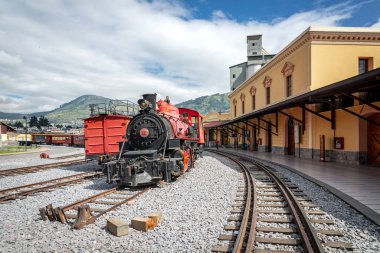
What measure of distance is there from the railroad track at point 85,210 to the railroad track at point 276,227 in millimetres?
2668

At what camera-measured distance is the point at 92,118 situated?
38.8ft

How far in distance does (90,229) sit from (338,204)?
5.66 metres

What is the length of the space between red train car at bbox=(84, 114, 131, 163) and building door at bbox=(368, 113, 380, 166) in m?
11.8

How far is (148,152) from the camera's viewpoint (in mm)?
7840

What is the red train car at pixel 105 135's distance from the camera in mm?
11586

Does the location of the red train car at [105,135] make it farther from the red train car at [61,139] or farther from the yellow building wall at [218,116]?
the red train car at [61,139]

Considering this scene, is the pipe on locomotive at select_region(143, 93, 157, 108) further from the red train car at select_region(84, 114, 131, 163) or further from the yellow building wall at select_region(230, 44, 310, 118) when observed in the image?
the yellow building wall at select_region(230, 44, 310, 118)

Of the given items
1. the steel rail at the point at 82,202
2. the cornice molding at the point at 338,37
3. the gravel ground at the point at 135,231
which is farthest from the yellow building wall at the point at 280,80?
the steel rail at the point at 82,202

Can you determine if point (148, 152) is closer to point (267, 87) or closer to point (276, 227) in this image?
point (276, 227)

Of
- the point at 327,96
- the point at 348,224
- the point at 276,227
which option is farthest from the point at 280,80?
the point at 276,227

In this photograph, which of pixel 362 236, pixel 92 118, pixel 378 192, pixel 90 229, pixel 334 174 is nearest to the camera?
pixel 362 236

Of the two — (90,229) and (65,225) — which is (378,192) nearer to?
(90,229)

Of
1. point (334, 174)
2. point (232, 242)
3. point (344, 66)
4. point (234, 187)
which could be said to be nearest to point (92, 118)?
point (234, 187)

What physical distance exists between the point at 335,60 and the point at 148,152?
13407mm
